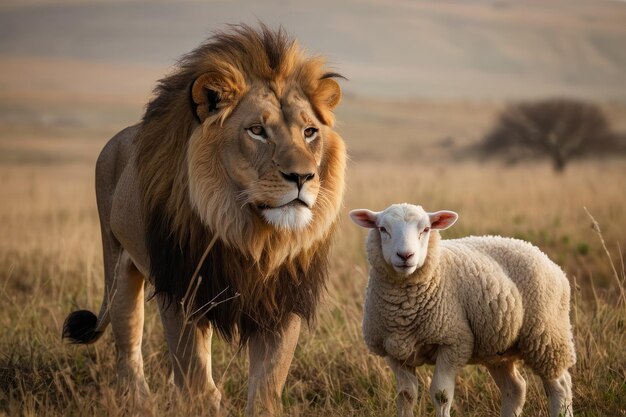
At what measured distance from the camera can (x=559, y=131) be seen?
27.1 m

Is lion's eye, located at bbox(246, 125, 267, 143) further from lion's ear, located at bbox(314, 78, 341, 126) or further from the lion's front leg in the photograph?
the lion's front leg

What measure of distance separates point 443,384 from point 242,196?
4.11 feet

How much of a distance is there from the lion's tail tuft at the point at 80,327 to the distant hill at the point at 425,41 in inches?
4424

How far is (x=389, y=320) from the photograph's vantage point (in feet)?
14.8

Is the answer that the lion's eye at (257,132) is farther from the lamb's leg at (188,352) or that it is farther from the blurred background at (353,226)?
the lamb's leg at (188,352)

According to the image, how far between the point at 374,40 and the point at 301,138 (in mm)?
174179

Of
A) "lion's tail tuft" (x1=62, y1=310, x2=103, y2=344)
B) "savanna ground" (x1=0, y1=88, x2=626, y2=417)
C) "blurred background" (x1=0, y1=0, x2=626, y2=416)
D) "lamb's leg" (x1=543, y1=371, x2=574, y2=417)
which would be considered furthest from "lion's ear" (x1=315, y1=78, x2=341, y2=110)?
"lion's tail tuft" (x1=62, y1=310, x2=103, y2=344)

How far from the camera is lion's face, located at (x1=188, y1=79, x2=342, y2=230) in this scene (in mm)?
4355

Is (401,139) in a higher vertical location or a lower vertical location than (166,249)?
lower

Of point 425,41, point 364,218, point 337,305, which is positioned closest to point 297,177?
point 364,218

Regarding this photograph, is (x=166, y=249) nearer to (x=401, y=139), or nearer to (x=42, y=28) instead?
(x=401, y=139)

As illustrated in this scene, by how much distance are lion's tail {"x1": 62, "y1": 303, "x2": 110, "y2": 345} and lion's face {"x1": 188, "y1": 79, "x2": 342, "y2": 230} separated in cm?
161

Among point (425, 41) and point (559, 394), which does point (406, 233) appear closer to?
point (559, 394)

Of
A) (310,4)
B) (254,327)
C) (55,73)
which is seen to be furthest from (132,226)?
(310,4)
